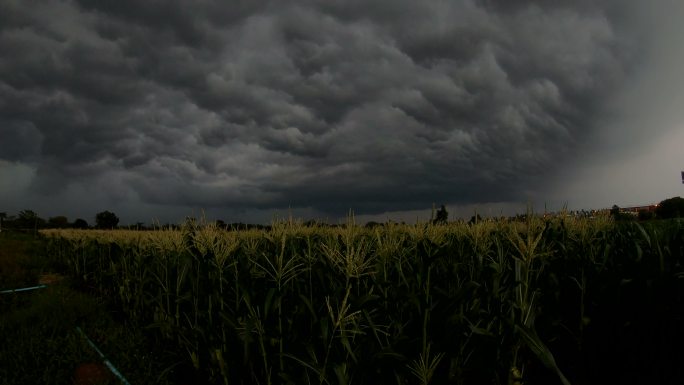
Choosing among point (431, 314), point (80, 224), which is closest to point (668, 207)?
point (431, 314)

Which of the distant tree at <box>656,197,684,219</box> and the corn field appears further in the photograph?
the distant tree at <box>656,197,684,219</box>

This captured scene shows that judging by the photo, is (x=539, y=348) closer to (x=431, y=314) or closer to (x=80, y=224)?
(x=431, y=314)

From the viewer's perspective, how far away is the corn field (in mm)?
3701

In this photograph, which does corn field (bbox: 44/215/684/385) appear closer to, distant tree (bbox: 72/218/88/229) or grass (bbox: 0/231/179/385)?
grass (bbox: 0/231/179/385)

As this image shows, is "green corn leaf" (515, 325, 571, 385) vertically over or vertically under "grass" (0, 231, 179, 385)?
over

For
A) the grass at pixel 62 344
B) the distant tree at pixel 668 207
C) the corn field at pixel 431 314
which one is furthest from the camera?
the distant tree at pixel 668 207

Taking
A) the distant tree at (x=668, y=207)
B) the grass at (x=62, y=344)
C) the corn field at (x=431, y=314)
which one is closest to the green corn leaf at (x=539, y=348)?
the corn field at (x=431, y=314)

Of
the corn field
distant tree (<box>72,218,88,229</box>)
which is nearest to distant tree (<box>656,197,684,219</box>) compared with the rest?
the corn field

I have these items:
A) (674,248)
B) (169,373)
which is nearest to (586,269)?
(674,248)

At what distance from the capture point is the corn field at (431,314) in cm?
370

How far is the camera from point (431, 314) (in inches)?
158

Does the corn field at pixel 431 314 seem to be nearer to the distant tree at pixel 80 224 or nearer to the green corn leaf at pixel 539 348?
the green corn leaf at pixel 539 348

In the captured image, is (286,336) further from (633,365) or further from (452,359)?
(633,365)

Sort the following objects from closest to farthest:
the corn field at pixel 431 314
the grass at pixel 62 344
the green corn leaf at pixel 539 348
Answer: the green corn leaf at pixel 539 348 < the corn field at pixel 431 314 < the grass at pixel 62 344
